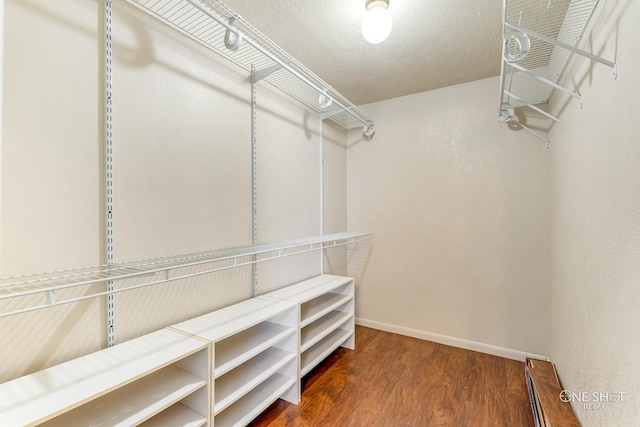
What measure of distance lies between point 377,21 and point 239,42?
695mm

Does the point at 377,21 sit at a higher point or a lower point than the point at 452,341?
higher

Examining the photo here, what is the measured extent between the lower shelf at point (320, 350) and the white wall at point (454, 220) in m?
0.69

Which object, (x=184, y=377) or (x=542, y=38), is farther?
(x=184, y=377)

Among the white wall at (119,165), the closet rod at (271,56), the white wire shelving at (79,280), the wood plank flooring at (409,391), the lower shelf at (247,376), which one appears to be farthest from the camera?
the wood plank flooring at (409,391)

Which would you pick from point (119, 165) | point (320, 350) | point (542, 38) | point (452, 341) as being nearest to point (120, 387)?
point (119, 165)

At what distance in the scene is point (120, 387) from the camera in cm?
102

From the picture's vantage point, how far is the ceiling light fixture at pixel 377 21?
1.40m

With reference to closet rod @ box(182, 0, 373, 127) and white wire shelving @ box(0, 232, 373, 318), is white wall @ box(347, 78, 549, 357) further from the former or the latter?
white wire shelving @ box(0, 232, 373, 318)

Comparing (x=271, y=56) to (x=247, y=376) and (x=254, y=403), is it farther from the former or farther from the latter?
(x=254, y=403)

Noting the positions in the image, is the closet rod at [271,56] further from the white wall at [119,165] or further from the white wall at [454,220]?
the white wall at [454,220]

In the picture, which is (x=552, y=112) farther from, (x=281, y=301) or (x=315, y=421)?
(x=315, y=421)

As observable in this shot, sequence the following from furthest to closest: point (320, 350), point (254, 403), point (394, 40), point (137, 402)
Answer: point (320, 350) < point (394, 40) < point (254, 403) < point (137, 402)

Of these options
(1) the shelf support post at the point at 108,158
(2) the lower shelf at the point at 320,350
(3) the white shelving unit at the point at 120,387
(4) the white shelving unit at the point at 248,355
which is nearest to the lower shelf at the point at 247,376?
(4) the white shelving unit at the point at 248,355

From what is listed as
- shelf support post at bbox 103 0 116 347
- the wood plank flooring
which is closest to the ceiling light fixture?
shelf support post at bbox 103 0 116 347
